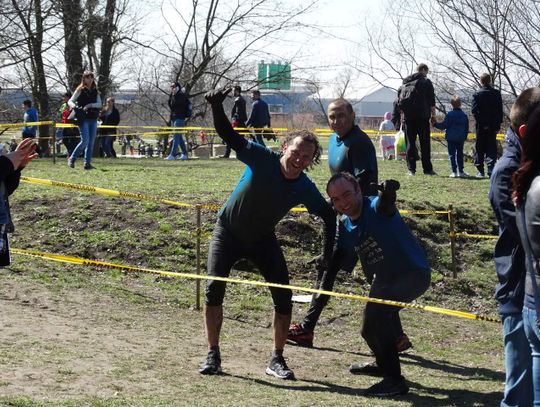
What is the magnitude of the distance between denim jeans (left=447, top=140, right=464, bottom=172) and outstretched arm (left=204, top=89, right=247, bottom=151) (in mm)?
11351

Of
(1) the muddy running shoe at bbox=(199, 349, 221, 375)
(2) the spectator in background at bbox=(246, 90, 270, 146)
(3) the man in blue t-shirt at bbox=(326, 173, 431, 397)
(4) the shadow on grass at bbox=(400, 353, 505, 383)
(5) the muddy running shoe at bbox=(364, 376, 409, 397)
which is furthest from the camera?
(2) the spectator in background at bbox=(246, 90, 270, 146)

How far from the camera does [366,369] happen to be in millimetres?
7785

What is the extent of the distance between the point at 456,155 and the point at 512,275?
1324 centimetres

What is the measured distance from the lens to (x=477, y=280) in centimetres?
1200

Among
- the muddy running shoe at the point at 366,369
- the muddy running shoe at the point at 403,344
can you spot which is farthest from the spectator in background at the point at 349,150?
the muddy running shoe at the point at 366,369

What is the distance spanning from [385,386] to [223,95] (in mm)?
2340

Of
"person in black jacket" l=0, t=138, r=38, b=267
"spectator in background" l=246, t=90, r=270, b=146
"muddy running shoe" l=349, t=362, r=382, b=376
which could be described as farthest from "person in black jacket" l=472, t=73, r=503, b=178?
"person in black jacket" l=0, t=138, r=38, b=267

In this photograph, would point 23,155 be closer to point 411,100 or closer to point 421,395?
point 421,395

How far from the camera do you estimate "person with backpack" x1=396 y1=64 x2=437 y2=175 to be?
17.3 meters

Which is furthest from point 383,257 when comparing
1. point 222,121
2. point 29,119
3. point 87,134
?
point 29,119

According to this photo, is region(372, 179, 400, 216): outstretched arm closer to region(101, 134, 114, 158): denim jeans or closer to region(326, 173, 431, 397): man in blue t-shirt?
region(326, 173, 431, 397): man in blue t-shirt

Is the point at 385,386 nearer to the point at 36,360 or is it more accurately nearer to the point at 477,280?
the point at 36,360

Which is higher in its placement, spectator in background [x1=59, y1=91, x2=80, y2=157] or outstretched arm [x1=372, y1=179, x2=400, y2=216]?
spectator in background [x1=59, y1=91, x2=80, y2=157]

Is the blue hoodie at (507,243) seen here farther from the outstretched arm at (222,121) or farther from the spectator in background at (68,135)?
the spectator in background at (68,135)
